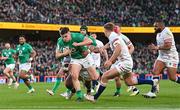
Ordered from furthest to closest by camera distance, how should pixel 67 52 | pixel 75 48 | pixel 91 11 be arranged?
pixel 91 11 < pixel 75 48 < pixel 67 52

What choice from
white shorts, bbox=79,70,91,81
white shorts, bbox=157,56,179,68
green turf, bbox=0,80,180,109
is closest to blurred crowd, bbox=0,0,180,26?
green turf, bbox=0,80,180,109

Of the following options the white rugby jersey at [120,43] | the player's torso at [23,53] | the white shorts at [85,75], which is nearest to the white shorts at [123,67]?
the white rugby jersey at [120,43]

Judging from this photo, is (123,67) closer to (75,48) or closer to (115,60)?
(115,60)

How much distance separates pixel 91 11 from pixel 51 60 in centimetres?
878

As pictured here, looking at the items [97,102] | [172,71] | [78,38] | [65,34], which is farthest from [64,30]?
[172,71]

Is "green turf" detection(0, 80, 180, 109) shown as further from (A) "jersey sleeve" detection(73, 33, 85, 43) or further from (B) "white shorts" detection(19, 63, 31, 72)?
(B) "white shorts" detection(19, 63, 31, 72)

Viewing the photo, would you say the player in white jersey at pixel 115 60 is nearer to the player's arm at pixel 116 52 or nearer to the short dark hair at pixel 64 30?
the player's arm at pixel 116 52

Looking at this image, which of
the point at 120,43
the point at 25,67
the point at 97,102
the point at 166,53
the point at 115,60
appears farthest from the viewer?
the point at 25,67

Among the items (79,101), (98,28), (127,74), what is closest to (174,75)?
(127,74)

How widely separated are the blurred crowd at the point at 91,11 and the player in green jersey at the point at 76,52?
30.3 metres

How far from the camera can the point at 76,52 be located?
16734mm

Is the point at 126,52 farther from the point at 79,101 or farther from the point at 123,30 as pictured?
the point at 123,30

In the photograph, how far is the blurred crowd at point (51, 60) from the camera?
4472 centimetres

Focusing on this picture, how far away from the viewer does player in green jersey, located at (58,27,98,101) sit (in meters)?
16.2
